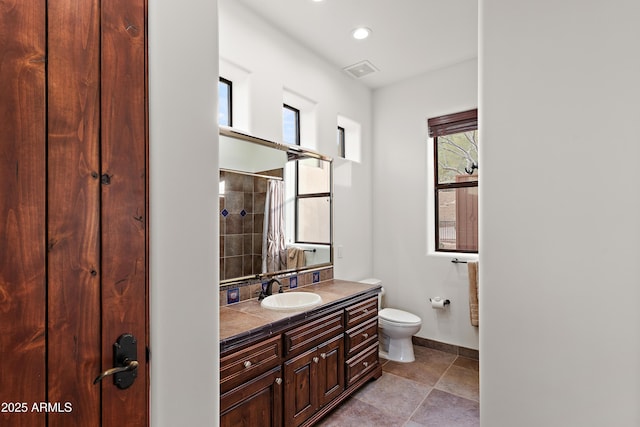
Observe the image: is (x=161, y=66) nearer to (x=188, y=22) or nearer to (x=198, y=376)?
(x=188, y=22)

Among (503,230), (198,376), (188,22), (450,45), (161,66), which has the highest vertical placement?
(450,45)

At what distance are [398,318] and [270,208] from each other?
1692 millimetres

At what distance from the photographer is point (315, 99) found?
2.96m

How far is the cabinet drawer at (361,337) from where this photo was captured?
95.1 inches

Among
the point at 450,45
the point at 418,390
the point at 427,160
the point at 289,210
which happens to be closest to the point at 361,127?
the point at 427,160

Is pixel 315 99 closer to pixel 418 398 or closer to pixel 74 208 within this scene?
pixel 74 208

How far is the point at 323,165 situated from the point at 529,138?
2.09m

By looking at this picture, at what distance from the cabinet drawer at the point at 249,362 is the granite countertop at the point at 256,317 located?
54mm

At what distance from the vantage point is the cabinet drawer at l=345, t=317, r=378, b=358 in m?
2.42

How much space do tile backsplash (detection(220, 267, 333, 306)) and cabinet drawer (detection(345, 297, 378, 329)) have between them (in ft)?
1.63

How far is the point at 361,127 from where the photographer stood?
11.9 feet

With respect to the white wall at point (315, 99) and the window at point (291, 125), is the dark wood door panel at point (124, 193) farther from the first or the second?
the window at point (291, 125)

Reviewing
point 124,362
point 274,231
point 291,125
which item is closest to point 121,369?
point 124,362

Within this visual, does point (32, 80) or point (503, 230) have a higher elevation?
point (32, 80)
